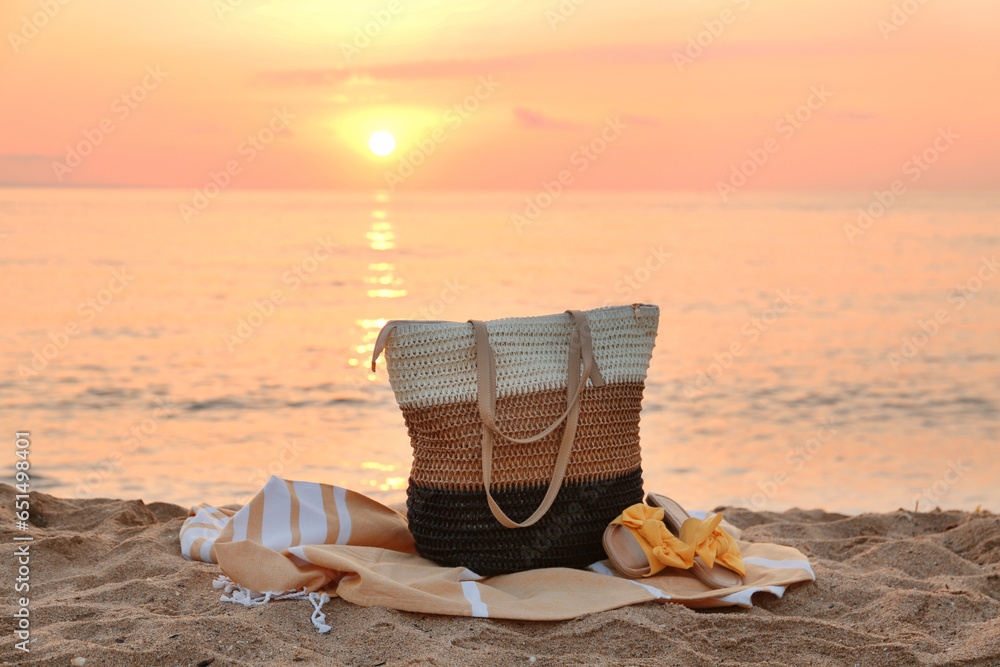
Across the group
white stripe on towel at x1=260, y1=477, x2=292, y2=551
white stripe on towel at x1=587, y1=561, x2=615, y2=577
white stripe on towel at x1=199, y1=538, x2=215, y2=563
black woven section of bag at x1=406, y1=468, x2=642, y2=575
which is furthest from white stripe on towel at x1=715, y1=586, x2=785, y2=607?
white stripe on towel at x1=199, y1=538, x2=215, y2=563

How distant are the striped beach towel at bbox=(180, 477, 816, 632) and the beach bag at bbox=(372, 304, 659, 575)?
0.44 feet

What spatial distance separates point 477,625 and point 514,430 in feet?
2.48

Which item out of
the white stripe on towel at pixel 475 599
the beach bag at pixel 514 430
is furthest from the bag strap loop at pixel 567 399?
the white stripe on towel at pixel 475 599

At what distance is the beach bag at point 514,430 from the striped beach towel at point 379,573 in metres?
0.14

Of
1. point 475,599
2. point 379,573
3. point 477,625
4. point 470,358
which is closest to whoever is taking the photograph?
point 477,625

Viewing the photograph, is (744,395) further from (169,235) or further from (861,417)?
(169,235)

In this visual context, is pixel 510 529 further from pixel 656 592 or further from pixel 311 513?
pixel 311 513

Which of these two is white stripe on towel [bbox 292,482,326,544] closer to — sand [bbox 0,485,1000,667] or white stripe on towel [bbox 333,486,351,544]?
white stripe on towel [bbox 333,486,351,544]

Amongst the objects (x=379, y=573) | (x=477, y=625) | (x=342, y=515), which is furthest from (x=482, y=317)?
(x=477, y=625)

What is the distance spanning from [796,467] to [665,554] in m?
3.59

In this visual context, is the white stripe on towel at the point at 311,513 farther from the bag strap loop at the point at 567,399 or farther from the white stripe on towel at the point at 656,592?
the white stripe on towel at the point at 656,592

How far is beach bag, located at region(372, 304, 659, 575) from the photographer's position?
3.25m

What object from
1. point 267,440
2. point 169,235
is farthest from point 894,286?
point 169,235

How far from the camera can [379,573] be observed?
315 centimetres
